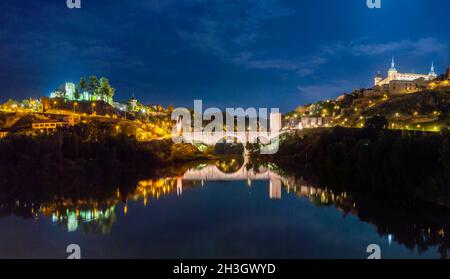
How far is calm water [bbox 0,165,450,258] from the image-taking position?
14.9 meters

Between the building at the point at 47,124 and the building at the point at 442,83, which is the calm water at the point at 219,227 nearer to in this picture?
the building at the point at 47,124

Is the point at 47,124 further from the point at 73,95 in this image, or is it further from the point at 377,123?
the point at 377,123

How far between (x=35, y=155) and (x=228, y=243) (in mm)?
27172

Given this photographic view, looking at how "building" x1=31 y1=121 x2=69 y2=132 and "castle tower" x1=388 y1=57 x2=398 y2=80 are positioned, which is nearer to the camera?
"building" x1=31 y1=121 x2=69 y2=132

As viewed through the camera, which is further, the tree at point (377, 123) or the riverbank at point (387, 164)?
the tree at point (377, 123)

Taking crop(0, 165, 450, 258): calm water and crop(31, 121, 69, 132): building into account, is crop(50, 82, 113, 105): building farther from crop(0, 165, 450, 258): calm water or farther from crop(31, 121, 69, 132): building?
crop(0, 165, 450, 258): calm water

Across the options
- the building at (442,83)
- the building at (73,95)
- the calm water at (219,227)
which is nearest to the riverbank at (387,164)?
the calm water at (219,227)

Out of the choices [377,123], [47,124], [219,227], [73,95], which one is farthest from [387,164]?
[73,95]

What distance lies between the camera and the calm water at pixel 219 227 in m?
14.9

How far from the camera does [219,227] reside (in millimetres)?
18828

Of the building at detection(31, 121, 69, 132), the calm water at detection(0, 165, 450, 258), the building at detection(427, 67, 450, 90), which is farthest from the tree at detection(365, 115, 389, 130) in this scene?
the building at detection(31, 121, 69, 132)

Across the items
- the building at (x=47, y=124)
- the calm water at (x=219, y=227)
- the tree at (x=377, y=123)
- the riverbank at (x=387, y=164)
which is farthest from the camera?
the building at (x=47, y=124)
